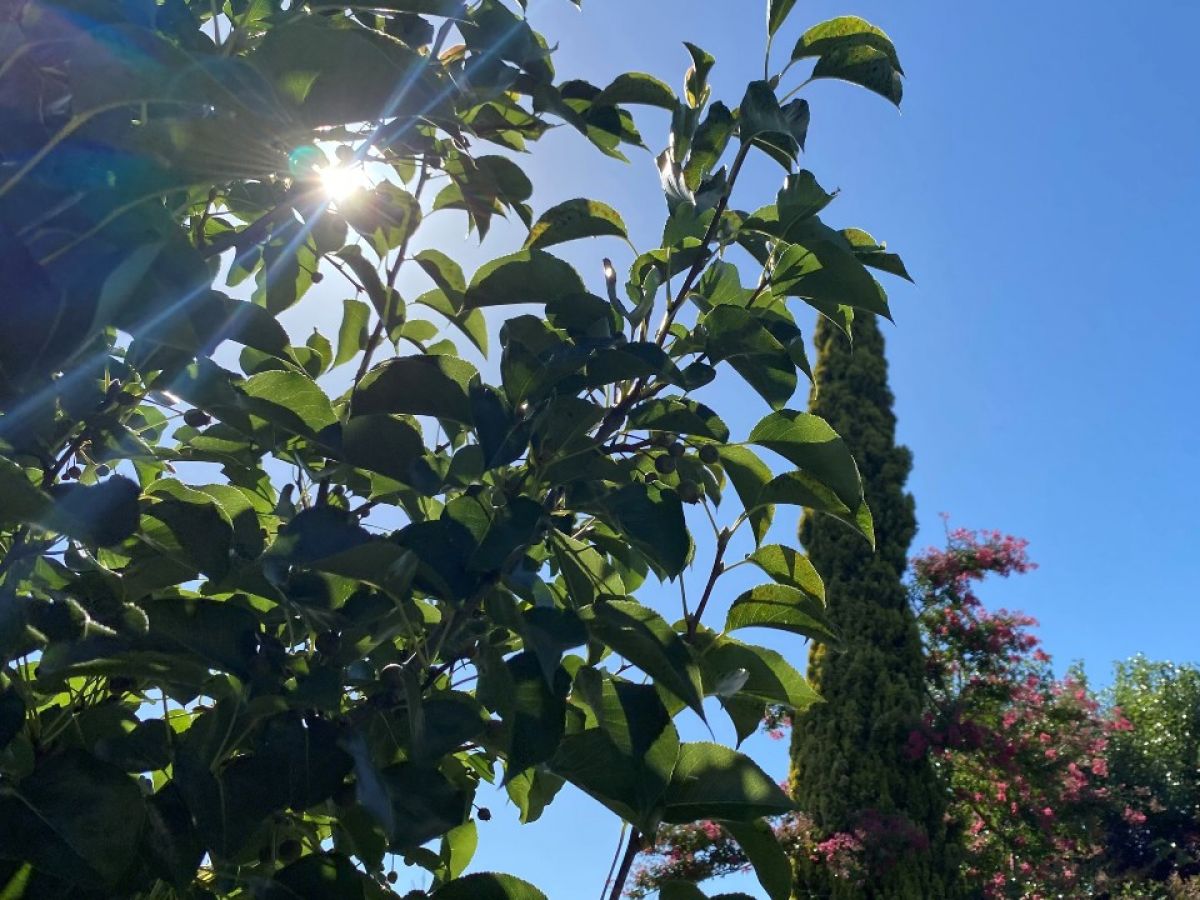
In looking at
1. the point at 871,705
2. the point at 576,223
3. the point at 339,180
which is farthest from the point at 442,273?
the point at 871,705

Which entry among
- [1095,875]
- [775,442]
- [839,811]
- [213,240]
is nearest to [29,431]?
Result: [213,240]

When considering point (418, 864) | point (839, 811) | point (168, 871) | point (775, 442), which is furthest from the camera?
point (839, 811)

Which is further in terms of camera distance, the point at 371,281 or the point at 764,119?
the point at 371,281

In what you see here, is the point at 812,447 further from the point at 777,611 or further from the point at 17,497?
the point at 17,497

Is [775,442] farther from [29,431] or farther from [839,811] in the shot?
[839,811]

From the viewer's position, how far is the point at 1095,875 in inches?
431

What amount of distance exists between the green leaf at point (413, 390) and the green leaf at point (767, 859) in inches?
24.8

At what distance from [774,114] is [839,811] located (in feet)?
27.7

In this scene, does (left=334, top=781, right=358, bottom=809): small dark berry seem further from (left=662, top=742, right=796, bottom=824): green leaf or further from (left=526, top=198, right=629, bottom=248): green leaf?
(left=526, top=198, right=629, bottom=248): green leaf

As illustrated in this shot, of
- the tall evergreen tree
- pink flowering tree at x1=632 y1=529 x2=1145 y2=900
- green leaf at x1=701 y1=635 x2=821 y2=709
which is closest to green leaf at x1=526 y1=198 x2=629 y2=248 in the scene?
green leaf at x1=701 y1=635 x2=821 y2=709

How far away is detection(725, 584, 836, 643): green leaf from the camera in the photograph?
4.61 feet

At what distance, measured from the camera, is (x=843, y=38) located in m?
1.39


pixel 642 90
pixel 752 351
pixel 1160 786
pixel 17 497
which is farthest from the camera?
pixel 1160 786

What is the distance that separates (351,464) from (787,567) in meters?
0.62
